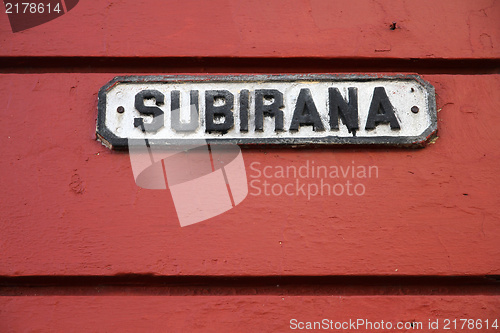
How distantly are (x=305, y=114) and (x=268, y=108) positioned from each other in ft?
0.41

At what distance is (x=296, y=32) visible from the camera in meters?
1.48

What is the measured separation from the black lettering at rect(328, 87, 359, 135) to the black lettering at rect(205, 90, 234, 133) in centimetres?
34

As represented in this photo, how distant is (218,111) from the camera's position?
1362 mm

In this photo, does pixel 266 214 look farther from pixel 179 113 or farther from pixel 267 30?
pixel 267 30

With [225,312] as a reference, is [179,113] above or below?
above

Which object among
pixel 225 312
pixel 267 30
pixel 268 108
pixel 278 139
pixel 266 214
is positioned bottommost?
pixel 225 312

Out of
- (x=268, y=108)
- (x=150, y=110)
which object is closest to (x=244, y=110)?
(x=268, y=108)

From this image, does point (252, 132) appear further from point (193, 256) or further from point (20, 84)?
point (20, 84)

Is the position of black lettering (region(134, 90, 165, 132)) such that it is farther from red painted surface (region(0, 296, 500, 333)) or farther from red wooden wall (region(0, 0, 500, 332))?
red painted surface (region(0, 296, 500, 333))

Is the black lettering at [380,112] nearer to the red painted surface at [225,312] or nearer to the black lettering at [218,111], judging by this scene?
the black lettering at [218,111]

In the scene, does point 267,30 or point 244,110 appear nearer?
point 244,110

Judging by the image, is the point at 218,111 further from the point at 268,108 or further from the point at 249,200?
the point at 249,200

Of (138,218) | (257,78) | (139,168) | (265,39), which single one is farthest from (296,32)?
(138,218)

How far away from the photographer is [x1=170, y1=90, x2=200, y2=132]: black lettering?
1.35 metres
